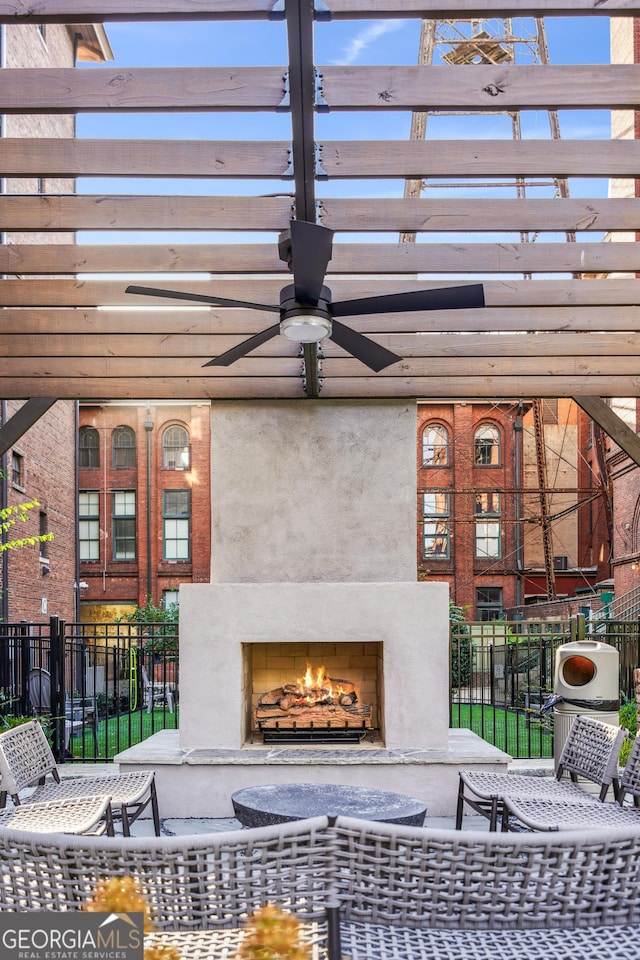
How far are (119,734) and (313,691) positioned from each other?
15.7 feet

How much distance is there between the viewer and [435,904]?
2451 mm

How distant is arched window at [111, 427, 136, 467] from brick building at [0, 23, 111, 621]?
709 cm

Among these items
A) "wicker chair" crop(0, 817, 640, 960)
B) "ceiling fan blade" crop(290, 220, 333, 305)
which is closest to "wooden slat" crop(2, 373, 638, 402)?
"ceiling fan blade" crop(290, 220, 333, 305)

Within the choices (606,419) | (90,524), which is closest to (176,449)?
(90,524)

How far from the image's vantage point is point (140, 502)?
26.5 meters

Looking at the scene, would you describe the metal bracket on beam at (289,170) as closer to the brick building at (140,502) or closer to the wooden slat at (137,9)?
the wooden slat at (137,9)

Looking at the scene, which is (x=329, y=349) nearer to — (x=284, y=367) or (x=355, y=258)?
(x=284, y=367)

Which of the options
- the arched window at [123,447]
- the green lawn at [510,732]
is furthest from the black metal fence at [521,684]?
the arched window at [123,447]

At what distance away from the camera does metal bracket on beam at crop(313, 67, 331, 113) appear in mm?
4207

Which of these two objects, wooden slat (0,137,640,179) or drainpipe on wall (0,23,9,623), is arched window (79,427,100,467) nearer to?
drainpipe on wall (0,23,9,623)

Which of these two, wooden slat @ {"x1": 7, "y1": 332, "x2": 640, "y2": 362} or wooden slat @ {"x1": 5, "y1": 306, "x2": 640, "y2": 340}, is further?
wooden slat @ {"x1": 7, "y1": 332, "x2": 640, "y2": 362}

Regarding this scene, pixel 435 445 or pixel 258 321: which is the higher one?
pixel 435 445

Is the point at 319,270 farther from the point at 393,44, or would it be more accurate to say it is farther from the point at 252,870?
the point at 252,870

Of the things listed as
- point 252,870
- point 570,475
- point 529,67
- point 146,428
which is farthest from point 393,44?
point 570,475
